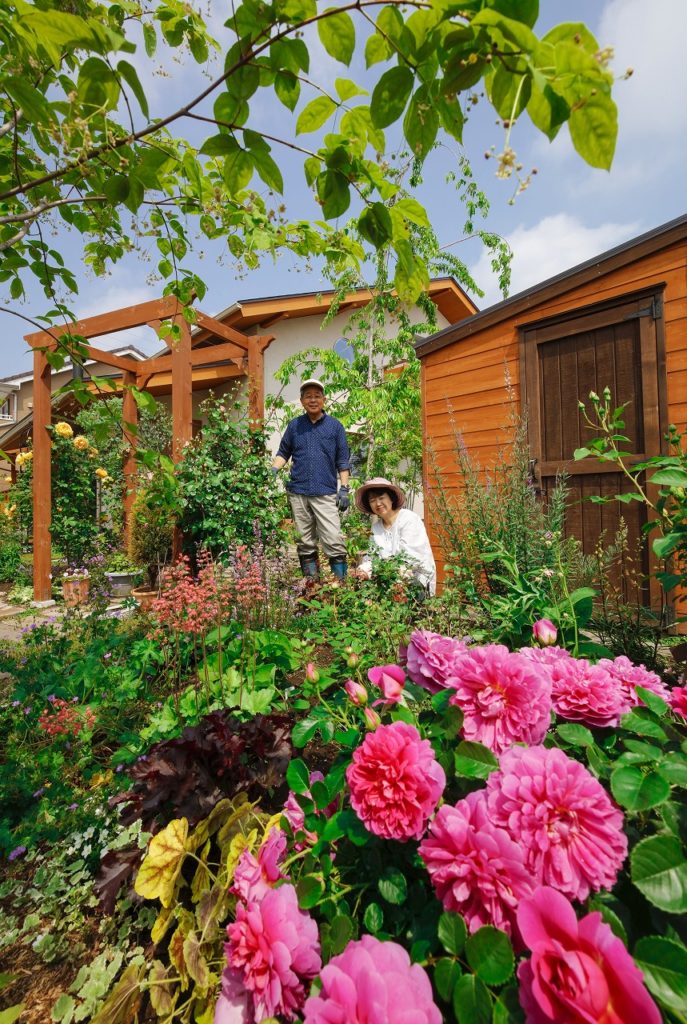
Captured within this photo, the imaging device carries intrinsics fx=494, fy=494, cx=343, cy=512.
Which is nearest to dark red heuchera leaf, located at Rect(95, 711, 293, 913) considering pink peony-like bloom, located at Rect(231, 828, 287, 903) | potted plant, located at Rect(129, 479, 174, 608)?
pink peony-like bloom, located at Rect(231, 828, 287, 903)

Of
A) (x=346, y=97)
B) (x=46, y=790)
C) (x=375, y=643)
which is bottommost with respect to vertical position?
(x=46, y=790)

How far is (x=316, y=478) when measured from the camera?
15.3 feet

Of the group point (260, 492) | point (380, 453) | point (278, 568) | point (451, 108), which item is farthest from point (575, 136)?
point (380, 453)

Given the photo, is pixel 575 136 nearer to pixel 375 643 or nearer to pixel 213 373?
pixel 375 643

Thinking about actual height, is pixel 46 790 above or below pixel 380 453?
below

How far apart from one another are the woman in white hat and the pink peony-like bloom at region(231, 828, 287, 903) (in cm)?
277

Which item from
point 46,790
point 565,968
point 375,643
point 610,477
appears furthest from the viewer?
point 610,477

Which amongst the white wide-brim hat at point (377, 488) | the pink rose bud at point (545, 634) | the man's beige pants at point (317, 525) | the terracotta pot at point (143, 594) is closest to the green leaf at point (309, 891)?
the pink rose bud at point (545, 634)

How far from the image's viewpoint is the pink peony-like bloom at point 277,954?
632 millimetres

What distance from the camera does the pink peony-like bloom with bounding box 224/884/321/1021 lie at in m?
0.63

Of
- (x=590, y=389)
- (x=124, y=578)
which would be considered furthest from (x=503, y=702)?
(x=124, y=578)

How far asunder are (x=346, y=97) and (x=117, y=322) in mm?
6500

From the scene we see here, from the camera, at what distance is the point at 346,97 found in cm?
91

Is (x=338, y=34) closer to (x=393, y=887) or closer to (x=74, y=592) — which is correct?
(x=393, y=887)
